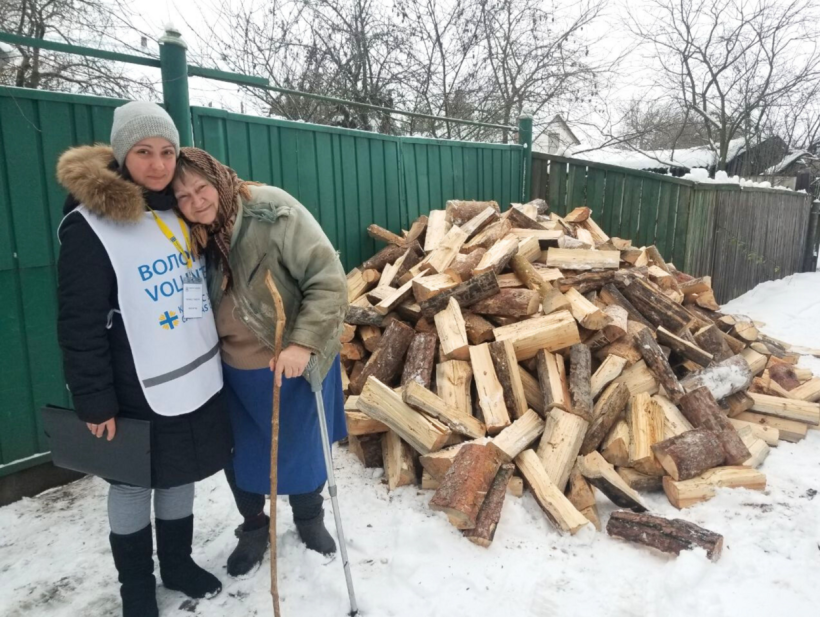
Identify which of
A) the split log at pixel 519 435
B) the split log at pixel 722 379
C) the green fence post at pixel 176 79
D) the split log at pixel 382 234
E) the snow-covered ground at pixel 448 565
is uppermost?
the green fence post at pixel 176 79

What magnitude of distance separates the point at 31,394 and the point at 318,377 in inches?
71.6

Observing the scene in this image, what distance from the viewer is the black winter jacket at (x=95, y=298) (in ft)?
5.46

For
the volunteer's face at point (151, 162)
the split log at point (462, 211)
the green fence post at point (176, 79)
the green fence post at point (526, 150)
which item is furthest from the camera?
the green fence post at point (526, 150)

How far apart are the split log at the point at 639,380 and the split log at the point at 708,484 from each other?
663mm

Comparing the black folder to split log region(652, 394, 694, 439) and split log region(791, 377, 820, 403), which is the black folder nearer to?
split log region(652, 394, 694, 439)

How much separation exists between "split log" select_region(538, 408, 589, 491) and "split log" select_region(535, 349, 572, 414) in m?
0.05

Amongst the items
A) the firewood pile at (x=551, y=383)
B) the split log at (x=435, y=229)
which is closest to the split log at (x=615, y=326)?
the firewood pile at (x=551, y=383)

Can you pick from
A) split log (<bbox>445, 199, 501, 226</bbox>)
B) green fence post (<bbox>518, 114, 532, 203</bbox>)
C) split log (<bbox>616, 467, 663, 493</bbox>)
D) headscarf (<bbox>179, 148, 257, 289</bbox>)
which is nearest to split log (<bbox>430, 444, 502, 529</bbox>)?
split log (<bbox>616, 467, 663, 493</bbox>)

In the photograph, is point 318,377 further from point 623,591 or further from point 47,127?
point 47,127

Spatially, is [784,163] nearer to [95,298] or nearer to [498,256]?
[498,256]

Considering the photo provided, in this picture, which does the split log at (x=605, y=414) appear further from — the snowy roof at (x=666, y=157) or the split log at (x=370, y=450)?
the snowy roof at (x=666, y=157)

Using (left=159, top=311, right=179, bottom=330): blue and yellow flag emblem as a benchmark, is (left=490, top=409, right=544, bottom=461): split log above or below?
below

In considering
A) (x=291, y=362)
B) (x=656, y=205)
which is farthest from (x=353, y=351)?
(x=656, y=205)

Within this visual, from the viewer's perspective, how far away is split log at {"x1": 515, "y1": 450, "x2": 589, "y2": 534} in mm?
2498
